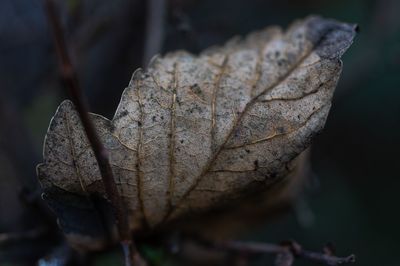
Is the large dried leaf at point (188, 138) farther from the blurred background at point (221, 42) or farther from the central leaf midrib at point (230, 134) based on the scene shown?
the blurred background at point (221, 42)

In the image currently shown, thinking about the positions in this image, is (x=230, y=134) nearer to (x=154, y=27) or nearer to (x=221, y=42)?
(x=154, y=27)

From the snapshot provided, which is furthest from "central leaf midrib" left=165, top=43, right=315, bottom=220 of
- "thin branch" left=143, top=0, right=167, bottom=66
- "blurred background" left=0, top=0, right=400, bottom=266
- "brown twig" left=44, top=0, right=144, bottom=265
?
"thin branch" left=143, top=0, right=167, bottom=66

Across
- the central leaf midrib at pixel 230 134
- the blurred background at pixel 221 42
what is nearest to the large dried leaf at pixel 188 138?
the central leaf midrib at pixel 230 134

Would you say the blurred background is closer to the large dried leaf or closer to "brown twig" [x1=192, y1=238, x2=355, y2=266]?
"brown twig" [x1=192, y1=238, x2=355, y2=266]

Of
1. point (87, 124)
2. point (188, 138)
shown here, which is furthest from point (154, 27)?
point (87, 124)

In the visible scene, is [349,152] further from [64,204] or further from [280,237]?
[64,204]

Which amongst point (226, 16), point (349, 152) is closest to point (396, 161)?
point (349, 152)
